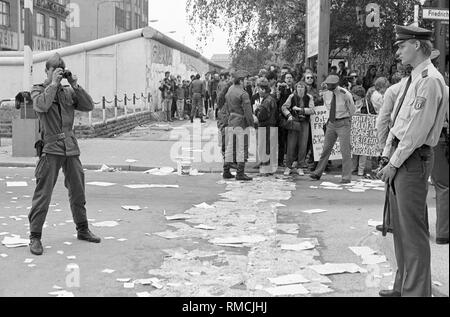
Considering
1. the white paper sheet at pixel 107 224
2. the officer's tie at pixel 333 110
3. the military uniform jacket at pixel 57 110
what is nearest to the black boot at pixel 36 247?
the military uniform jacket at pixel 57 110

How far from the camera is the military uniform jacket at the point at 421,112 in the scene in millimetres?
4406

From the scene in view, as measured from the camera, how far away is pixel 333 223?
825 centimetres

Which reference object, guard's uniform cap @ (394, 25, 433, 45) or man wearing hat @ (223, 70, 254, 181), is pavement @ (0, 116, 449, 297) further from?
guard's uniform cap @ (394, 25, 433, 45)

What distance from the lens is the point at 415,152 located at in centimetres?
454

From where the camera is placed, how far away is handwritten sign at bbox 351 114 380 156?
12.7 meters

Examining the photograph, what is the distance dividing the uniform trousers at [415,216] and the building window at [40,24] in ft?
195

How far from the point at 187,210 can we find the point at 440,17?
4189mm

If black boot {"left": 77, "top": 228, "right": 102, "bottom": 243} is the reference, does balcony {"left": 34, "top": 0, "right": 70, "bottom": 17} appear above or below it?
above

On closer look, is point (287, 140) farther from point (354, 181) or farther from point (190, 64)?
point (190, 64)

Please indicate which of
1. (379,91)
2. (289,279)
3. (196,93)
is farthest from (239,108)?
(196,93)

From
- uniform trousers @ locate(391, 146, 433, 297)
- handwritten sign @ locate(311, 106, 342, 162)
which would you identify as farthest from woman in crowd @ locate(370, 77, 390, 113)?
uniform trousers @ locate(391, 146, 433, 297)

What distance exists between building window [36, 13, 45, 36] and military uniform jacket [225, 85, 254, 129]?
51.8 m

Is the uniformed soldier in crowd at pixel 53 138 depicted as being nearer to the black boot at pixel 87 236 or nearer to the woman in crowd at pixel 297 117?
the black boot at pixel 87 236

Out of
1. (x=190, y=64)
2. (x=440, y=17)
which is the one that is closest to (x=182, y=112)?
(x=190, y=64)
